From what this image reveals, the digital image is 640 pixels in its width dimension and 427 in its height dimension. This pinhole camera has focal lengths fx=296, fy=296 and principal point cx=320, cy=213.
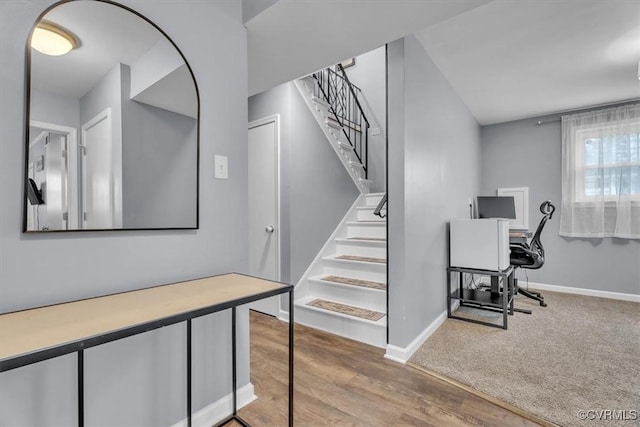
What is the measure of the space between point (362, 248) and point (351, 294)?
63cm

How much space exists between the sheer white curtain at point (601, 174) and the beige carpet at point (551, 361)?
3.73 feet

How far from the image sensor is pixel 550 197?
13.8 feet

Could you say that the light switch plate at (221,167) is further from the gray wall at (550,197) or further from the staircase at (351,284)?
the gray wall at (550,197)

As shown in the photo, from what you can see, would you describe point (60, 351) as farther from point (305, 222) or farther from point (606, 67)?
point (606, 67)

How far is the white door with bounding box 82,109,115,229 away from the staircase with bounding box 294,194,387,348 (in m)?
1.98

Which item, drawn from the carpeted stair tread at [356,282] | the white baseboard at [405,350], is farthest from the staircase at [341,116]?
the white baseboard at [405,350]

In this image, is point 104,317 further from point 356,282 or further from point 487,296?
point 487,296

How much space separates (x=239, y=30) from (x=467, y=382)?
2497 mm

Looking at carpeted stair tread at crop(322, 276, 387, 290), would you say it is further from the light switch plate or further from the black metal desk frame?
the light switch plate

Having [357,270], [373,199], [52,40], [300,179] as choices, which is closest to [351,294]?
Result: [357,270]

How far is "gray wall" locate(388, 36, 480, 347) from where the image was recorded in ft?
7.23

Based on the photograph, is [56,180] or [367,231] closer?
[56,180]

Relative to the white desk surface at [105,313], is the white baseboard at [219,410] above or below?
below

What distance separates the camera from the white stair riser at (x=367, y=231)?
3.36m
